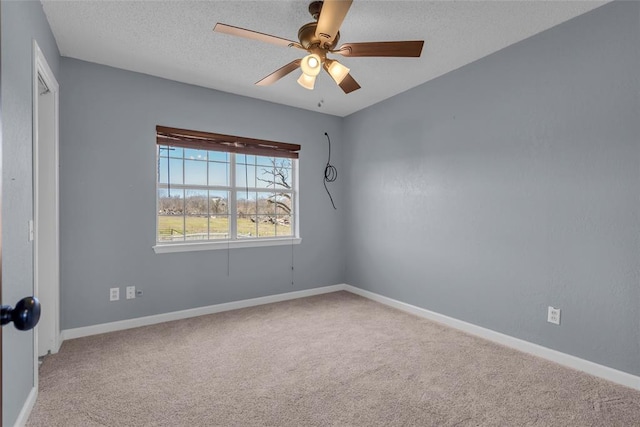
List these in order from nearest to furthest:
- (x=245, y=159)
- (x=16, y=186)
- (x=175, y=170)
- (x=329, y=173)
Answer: (x=16, y=186) < (x=175, y=170) < (x=245, y=159) < (x=329, y=173)

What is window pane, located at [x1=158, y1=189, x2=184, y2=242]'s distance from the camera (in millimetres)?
3682

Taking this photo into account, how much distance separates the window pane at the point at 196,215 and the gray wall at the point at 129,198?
23 cm

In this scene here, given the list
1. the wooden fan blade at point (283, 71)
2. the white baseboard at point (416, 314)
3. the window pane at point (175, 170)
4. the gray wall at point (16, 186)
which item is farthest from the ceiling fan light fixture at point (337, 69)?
the white baseboard at point (416, 314)

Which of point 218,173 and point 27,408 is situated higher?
point 218,173

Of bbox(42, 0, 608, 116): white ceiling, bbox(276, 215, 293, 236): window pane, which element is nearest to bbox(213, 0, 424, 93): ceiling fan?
bbox(42, 0, 608, 116): white ceiling

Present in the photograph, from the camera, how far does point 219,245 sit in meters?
3.94

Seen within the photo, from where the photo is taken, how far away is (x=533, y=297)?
9.25 ft

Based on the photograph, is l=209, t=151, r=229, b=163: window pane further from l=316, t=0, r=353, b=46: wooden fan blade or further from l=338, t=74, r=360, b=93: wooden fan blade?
l=316, t=0, r=353, b=46: wooden fan blade

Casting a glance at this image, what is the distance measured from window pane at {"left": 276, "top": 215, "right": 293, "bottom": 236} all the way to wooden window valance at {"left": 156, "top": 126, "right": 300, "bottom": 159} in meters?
0.80

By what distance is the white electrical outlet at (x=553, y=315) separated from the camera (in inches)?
105

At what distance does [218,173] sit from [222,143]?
35cm

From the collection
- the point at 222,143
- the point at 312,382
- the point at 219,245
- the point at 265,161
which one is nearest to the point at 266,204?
the point at 265,161

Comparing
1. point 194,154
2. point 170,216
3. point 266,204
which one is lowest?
point 170,216

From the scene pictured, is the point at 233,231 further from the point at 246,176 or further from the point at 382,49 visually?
the point at 382,49
